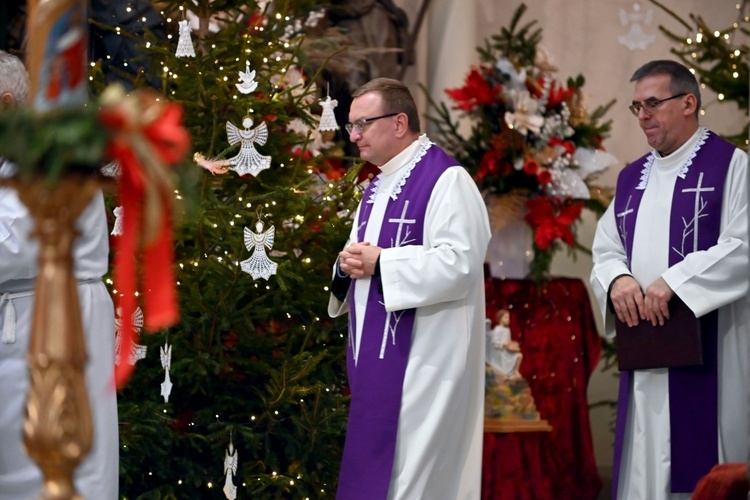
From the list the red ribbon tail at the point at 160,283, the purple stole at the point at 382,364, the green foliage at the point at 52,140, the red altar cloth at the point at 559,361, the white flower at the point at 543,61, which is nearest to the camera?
the green foliage at the point at 52,140

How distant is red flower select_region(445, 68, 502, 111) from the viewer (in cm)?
734

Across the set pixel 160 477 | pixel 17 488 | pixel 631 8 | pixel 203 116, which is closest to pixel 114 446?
pixel 17 488

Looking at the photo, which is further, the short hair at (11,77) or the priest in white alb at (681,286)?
the priest in white alb at (681,286)

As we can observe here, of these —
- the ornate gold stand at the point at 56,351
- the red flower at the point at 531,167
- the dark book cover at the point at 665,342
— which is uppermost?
the red flower at the point at 531,167

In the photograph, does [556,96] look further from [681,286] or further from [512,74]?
[681,286]

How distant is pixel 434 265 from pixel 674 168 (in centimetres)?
114

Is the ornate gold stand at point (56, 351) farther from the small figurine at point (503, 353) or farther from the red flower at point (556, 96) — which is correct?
the red flower at point (556, 96)

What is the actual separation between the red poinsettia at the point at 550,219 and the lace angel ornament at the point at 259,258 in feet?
7.71

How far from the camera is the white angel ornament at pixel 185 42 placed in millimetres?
5449

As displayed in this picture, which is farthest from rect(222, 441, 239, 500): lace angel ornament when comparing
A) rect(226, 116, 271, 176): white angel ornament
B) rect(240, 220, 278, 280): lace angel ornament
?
rect(226, 116, 271, 176): white angel ornament

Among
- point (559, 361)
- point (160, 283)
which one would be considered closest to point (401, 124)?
point (559, 361)

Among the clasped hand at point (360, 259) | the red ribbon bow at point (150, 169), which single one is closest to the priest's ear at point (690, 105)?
the clasped hand at point (360, 259)

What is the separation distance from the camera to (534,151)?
7215mm

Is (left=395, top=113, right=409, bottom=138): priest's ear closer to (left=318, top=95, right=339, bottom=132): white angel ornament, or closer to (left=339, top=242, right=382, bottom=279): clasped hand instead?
(left=339, top=242, right=382, bottom=279): clasped hand
